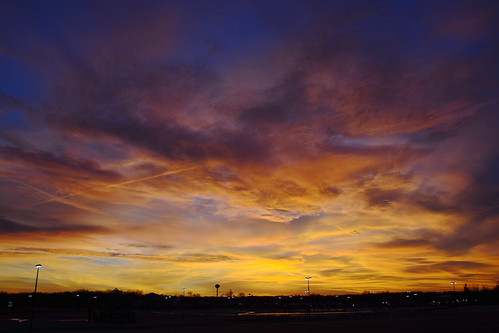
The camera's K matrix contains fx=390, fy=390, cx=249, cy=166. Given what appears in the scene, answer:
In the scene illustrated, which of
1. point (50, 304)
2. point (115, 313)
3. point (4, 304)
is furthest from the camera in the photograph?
point (50, 304)

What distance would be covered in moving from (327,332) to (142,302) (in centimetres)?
16117

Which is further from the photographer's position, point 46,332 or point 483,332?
point 46,332

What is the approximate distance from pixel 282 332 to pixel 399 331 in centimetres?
1421

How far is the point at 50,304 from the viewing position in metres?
186

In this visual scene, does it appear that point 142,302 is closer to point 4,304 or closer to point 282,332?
point 4,304

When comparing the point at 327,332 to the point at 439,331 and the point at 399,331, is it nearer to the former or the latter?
the point at 399,331

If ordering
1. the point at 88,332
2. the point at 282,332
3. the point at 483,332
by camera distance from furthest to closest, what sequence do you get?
the point at 88,332
the point at 282,332
the point at 483,332

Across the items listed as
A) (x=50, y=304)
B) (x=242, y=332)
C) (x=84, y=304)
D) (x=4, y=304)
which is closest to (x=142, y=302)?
(x=84, y=304)

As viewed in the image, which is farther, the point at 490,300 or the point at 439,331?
the point at 490,300

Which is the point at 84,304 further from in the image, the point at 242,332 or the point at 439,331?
the point at 439,331

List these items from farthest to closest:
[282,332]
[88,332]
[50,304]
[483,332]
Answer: [50,304] < [88,332] < [282,332] < [483,332]

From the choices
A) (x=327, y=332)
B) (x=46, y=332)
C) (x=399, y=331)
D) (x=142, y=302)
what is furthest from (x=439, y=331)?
(x=142, y=302)

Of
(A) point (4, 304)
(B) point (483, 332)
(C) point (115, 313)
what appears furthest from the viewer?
(A) point (4, 304)

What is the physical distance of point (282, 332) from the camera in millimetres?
49562
